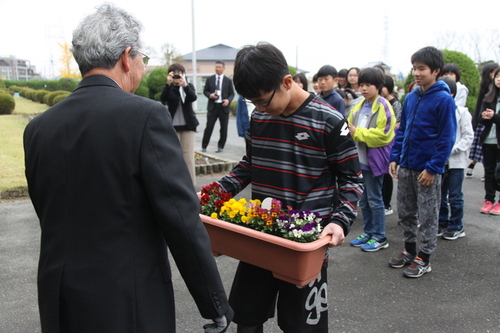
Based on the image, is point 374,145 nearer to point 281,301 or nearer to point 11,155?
point 281,301

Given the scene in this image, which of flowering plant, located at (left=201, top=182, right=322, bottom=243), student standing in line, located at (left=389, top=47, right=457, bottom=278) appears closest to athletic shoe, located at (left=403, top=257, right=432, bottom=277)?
student standing in line, located at (left=389, top=47, right=457, bottom=278)

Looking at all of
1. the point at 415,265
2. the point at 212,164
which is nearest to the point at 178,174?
the point at 415,265

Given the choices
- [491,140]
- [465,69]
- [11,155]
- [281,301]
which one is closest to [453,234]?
[491,140]

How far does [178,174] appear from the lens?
1.48 meters

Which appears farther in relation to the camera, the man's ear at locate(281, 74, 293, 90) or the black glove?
the man's ear at locate(281, 74, 293, 90)

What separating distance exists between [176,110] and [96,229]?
18.0ft

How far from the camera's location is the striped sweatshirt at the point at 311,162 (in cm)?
208

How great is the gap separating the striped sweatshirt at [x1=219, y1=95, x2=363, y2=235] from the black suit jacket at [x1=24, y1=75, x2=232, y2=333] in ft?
2.48

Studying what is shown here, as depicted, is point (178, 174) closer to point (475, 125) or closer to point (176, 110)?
point (176, 110)

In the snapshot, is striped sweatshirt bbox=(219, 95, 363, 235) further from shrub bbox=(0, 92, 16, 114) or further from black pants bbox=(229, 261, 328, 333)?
shrub bbox=(0, 92, 16, 114)

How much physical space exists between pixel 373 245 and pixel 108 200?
3.69 m

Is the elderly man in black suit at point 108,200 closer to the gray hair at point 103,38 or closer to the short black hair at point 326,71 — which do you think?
the gray hair at point 103,38

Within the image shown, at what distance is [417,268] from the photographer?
3.90 metres

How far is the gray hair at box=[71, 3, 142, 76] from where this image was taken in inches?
58.1
